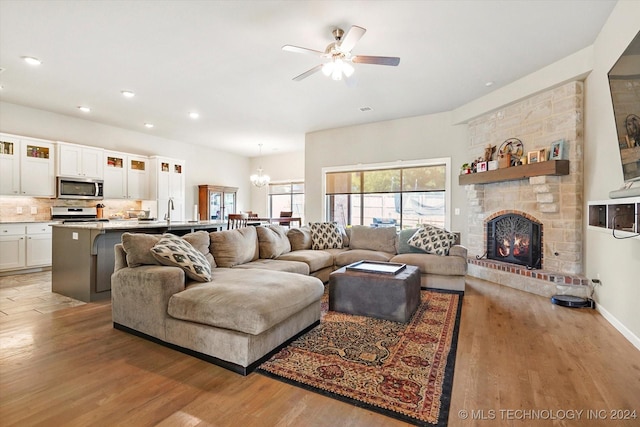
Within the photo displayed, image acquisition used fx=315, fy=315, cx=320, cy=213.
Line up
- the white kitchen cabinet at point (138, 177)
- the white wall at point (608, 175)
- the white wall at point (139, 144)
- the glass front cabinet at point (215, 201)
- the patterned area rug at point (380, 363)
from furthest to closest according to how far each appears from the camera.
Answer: the glass front cabinet at point (215, 201) < the white kitchen cabinet at point (138, 177) < the white wall at point (139, 144) < the white wall at point (608, 175) < the patterned area rug at point (380, 363)

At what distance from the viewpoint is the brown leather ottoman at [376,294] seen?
120 inches

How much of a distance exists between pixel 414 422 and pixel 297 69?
12.8 feet

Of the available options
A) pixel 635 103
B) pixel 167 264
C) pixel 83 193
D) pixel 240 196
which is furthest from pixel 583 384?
pixel 240 196

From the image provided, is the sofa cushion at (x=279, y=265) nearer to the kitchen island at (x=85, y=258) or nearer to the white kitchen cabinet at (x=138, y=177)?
the kitchen island at (x=85, y=258)

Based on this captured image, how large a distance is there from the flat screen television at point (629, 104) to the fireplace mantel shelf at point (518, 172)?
4.88 feet

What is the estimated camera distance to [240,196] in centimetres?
1012

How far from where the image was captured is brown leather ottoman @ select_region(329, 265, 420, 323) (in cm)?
304

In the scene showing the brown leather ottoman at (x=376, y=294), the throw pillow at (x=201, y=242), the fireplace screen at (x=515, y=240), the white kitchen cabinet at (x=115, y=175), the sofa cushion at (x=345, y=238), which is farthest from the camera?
the white kitchen cabinet at (x=115, y=175)

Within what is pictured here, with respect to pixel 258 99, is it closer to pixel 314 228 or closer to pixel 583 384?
pixel 314 228

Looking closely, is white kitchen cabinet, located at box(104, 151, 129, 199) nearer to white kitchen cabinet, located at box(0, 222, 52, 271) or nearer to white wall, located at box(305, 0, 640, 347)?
white kitchen cabinet, located at box(0, 222, 52, 271)

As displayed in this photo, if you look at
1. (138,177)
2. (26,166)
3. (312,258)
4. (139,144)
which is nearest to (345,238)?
(312,258)

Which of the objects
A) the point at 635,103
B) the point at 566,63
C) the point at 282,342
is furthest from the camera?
the point at 566,63

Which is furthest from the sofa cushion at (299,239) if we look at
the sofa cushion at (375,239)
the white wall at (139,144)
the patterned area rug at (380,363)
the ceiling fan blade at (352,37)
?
the white wall at (139,144)

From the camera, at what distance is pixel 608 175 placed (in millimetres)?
3180
